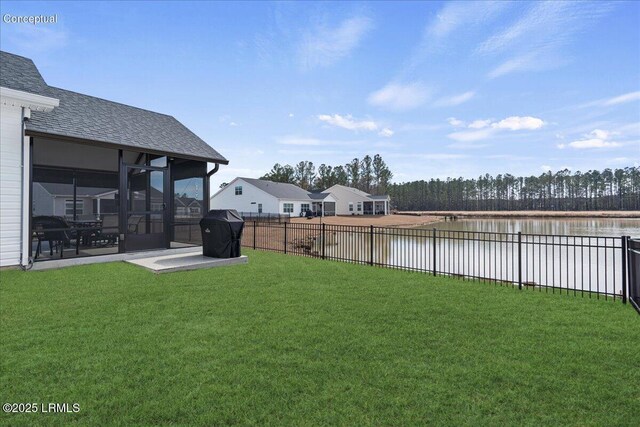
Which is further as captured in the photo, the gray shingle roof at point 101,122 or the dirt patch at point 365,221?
the dirt patch at point 365,221

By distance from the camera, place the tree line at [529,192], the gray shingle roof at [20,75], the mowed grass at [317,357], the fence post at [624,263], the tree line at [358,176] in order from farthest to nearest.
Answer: the tree line at [529,192]
the tree line at [358,176]
the gray shingle roof at [20,75]
the fence post at [624,263]
the mowed grass at [317,357]

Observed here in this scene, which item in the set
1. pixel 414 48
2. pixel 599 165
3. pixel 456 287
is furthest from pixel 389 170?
pixel 456 287

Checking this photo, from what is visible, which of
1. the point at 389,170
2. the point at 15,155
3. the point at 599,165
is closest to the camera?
the point at 15,155

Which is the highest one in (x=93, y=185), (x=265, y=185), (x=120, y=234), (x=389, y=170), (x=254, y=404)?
(x=389, y=170)

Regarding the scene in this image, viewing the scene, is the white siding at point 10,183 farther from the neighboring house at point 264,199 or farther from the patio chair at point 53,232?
the neighboring house at point 264,199

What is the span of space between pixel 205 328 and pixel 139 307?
5.29ft

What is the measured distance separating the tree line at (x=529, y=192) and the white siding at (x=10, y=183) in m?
79.9

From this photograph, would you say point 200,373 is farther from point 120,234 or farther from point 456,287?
point 120,234

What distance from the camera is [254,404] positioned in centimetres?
260

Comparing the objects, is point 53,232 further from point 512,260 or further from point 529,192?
point 529,192

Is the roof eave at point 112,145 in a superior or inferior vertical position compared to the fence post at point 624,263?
superior

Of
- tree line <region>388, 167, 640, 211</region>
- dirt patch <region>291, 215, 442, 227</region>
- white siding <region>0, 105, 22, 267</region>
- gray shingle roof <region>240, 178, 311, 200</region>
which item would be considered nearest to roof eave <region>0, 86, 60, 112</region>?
white siding <region>0, 105, 22, 267</region>

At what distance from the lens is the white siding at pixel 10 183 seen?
24.6ft

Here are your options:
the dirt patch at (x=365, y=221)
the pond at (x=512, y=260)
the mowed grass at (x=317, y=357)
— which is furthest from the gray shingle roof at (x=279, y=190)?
the mowed grass at (x=317, y=357)
